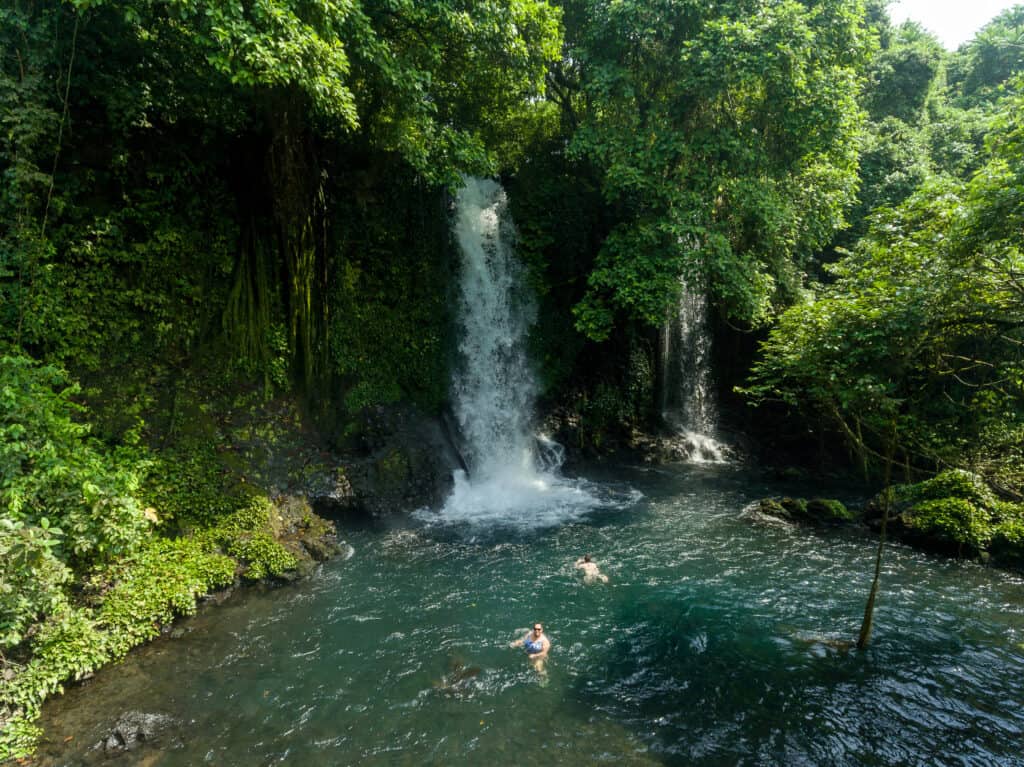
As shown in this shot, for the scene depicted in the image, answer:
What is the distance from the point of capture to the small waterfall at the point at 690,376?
18.7 metres

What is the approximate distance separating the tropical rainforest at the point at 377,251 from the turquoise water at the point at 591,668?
107 centimetres

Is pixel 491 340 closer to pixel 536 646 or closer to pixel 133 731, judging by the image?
pixel 536 646

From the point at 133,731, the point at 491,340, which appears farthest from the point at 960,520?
the point at 133,731

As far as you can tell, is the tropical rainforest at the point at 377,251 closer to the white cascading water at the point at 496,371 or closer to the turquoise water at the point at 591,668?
the white cascading water at the point at 496,371

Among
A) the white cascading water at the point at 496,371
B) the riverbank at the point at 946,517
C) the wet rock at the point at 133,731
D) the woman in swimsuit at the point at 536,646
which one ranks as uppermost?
the white cascading water at the point at 496,371

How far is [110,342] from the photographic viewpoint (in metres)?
9.59

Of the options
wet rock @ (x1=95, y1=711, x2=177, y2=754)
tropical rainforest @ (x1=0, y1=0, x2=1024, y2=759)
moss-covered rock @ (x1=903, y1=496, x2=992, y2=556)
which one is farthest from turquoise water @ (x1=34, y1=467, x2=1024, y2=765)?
tropical rainforest @ (x1=0, y1=0, x2=1024, y2=759)

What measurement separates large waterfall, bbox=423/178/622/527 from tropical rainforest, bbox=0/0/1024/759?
0.58m

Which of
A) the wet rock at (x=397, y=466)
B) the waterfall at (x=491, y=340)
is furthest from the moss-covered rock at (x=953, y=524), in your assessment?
the wet rock at (x=397, y=466)

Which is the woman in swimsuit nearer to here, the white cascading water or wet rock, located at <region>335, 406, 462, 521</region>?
wet rock, located at <region>335, 406, 462, 521</region>

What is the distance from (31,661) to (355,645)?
3.64m

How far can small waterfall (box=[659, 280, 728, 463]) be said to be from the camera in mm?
18688

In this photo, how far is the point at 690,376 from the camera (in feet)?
63.2

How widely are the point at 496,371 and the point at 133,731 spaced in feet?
35.9
